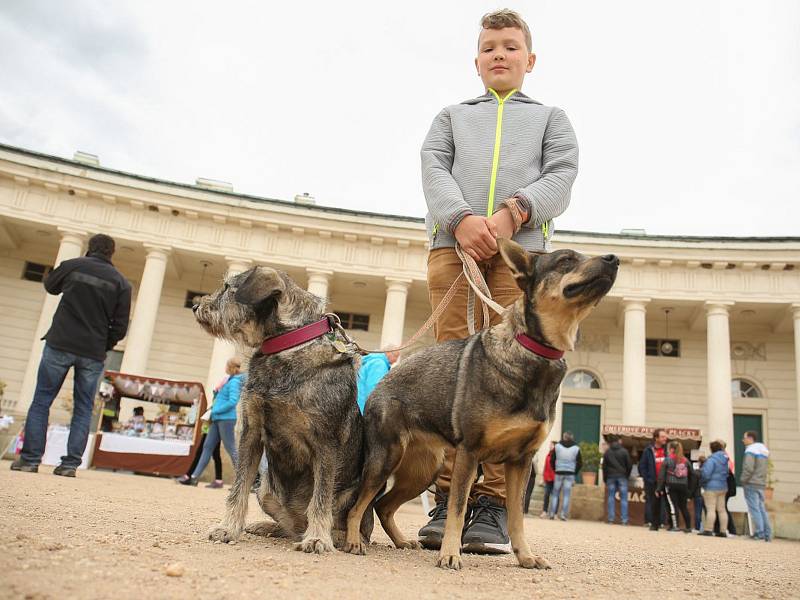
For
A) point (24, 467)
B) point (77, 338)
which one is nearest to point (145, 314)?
point (24, 467)

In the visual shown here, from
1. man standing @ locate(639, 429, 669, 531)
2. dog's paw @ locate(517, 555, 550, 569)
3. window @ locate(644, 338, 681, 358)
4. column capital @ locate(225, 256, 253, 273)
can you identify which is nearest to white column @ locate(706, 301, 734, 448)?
window @ locate(644, 338, 681, 358)

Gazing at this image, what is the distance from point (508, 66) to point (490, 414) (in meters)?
3.30

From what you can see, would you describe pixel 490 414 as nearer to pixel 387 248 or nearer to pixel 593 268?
pixel 593 268

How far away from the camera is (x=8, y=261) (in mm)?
34438

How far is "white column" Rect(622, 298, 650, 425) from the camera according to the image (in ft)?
96.7

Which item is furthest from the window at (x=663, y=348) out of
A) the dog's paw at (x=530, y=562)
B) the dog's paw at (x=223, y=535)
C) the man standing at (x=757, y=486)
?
the dog's paw at (x=223, y=535)

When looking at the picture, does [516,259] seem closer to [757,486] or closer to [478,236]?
[478,236]

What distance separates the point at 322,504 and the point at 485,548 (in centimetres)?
124

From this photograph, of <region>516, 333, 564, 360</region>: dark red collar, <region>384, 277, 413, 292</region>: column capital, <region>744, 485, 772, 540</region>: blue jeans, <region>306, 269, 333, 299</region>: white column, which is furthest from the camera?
<region>384, 277, 413, 292</region>: column capital

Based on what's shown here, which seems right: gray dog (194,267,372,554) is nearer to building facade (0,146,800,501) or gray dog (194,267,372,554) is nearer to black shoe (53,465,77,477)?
black shoe (53,465,77,477)

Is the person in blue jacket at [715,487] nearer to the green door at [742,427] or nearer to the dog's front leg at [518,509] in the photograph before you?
the dog's front leg at [518,509]

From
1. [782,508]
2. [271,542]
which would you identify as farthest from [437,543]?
[782,508]

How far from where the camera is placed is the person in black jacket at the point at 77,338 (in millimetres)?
9016

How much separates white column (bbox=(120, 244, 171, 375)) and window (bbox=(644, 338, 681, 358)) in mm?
27017
